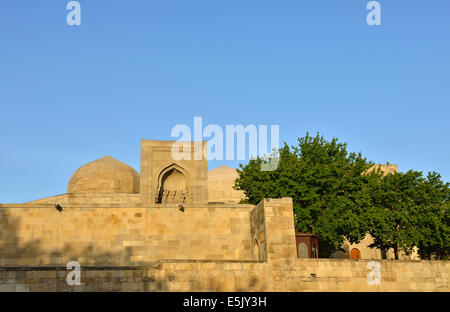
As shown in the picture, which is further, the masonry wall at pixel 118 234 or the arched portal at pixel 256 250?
the arched portal at pixel 256 250

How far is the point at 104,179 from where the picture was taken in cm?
4138

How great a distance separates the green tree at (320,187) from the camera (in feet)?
81.1

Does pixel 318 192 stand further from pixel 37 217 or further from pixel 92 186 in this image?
pixel 92 186

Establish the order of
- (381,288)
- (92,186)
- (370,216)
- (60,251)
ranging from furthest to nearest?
(92,186) → (370,216) → (60,251) → (381,288)

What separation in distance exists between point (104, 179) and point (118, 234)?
21596 millimetres

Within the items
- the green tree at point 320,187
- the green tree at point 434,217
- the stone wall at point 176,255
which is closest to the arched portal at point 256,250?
the stone wall at point 176,255

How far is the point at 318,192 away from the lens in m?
26.9

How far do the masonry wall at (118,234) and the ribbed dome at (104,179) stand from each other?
20015mm

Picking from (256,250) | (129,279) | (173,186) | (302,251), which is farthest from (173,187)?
(129,279)

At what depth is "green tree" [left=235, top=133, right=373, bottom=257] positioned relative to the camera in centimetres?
2473

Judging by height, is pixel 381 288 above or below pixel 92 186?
below

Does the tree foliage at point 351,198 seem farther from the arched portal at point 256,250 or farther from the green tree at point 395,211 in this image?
the arched portal at point 256,250
